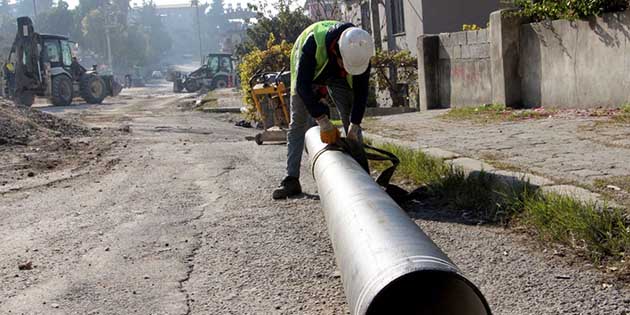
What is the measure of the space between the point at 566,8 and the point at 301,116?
507 cm

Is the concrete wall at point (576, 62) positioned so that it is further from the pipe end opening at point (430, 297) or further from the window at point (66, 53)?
the window at point (66, 53)

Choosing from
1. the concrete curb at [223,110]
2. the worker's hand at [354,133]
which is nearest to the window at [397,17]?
the concrete curb at [223,110]

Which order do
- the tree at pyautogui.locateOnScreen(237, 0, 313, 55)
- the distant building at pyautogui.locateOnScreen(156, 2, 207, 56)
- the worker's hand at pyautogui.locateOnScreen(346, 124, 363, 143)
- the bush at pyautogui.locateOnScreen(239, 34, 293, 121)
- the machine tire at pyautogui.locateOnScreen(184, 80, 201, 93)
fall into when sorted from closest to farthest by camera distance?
the worker's hand at pyautogui.locateOnScreen(346, 124, 363, 143) < the bush at pyautogui.locateOnScreen(239, 34, 293, 121) < the tree at pyautogui.locateOnScreen(237, 0, 313, 55) < the machine tire at pyautogui.locateOnScreen(184, 80, 201, 93) < the distant building at pyautogui.locateOnScreen(156, 2, 207, 56)

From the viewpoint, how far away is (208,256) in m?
4.15

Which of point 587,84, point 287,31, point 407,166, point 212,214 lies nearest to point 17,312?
point 212,214

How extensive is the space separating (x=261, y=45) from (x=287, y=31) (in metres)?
1.81

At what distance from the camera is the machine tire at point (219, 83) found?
42.0 metres

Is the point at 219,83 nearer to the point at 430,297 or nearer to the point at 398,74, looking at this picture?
the point at 398,74

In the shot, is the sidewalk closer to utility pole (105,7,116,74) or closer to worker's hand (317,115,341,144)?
worker's hand (317,115,341,144)

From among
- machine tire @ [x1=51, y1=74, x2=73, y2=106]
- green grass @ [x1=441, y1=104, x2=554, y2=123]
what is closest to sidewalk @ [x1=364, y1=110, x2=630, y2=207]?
green grass @ [x1=441, y1=104, x2=554, y2=123]

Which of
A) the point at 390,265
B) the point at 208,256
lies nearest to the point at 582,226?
the point at 390,265

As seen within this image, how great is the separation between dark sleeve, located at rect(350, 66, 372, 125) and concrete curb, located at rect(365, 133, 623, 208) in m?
0.96

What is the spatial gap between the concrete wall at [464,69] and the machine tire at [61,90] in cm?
1910

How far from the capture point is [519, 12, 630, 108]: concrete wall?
8.40 metres
